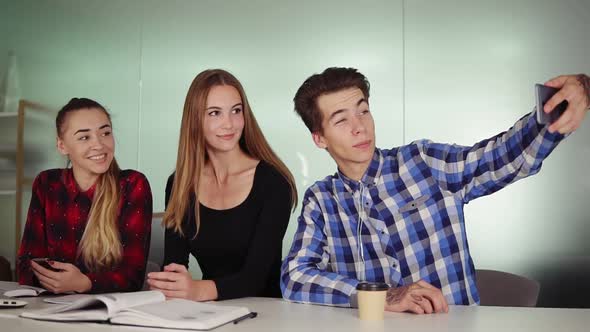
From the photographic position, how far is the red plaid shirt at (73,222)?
246 cm

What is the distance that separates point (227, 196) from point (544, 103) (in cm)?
118

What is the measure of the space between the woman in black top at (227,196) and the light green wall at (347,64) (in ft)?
4.70

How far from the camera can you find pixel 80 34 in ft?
14.6

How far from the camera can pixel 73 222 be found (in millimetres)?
2510

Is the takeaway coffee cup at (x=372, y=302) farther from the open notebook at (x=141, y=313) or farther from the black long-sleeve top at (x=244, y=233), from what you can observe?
the black long-sleeve top at (x=244, y=233)

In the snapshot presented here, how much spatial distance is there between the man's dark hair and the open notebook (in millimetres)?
898

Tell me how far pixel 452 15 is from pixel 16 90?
289cm

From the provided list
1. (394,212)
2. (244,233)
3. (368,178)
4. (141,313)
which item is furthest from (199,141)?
(141,313)

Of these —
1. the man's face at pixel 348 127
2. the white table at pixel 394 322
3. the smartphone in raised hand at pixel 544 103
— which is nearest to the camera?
the white table at pixel 394 322

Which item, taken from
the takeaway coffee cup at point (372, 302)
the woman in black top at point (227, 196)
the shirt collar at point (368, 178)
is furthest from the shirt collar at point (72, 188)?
the takeaway coffee cup at point (372, 302)

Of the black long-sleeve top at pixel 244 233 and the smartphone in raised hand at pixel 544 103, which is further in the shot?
the black long-sleeve top at pixel 244 233

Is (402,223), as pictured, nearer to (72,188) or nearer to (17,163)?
(72,188)

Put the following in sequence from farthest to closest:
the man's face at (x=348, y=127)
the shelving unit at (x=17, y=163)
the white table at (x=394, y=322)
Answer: the shelving unit at (x=17, y=163), the man's face at (x=348, y=127), the white table at (x=394, y=322)

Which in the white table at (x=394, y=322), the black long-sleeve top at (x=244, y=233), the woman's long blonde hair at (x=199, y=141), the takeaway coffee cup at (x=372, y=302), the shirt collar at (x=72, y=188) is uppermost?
the woman's long blonde hair at (x=199, y=141)
